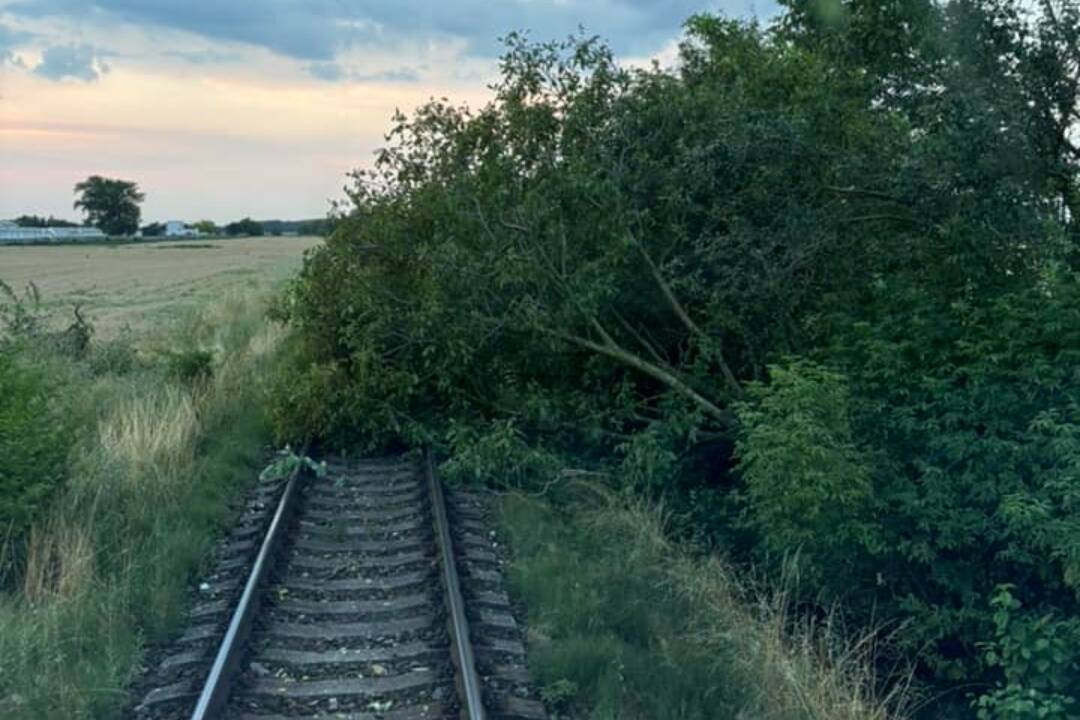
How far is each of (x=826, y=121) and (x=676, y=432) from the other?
4074 mm

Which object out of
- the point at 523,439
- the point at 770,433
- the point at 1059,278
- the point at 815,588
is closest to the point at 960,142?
the point at 1059,278

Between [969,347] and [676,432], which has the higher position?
[969,347]

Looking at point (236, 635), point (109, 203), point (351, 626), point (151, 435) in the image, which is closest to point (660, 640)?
point (351, 626)

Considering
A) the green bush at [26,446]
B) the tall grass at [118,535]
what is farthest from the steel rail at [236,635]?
the green bush at [26,446]

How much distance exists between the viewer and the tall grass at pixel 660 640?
21.2ft

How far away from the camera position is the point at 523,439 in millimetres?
13164

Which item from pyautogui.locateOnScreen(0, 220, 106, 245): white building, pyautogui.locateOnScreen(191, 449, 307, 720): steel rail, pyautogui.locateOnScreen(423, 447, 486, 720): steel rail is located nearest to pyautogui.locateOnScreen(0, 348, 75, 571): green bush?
pyautogui.locateOnScreen(191, 449, 307, 720): steel rail

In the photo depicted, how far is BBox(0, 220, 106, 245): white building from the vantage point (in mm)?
103562

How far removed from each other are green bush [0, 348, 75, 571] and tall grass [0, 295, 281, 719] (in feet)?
0.61

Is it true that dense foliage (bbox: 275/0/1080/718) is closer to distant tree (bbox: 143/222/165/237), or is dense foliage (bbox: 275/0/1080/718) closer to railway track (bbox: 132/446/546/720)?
railway track (bbox: 132/446/546/720)

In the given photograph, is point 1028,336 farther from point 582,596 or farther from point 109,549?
point 109,549

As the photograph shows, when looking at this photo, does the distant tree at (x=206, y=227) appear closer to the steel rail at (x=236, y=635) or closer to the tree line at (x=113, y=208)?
the tree line at (x=113, y=208)

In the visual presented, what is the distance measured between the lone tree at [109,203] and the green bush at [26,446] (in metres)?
152

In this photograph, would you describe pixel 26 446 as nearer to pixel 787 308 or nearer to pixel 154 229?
pixel 787 308
